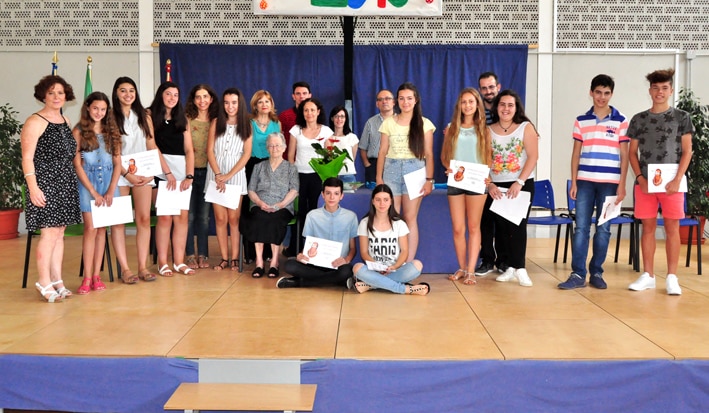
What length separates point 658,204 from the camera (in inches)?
182

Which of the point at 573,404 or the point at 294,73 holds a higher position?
the point at 294,73

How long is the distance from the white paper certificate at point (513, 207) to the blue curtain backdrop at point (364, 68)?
9.86 ft

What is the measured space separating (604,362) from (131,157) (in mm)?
3371

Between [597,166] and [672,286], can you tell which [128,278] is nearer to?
[597,166]

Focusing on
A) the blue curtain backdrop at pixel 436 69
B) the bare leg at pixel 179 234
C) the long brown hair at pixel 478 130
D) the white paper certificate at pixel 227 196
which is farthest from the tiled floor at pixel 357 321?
the blue curtain backdrop at pixel 436 69

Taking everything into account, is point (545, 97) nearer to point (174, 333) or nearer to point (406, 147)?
point (406, 147)

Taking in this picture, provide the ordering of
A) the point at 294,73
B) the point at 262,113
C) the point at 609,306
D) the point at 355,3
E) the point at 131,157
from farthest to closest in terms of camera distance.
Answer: the point at 294,73
the point at 355,3
the point at 262,113
the point at 131,157
the point at 609,306

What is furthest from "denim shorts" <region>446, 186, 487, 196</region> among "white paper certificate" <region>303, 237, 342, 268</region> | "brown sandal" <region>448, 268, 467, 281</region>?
"white paper certificate" <region>303, 237, 342, 268</region>

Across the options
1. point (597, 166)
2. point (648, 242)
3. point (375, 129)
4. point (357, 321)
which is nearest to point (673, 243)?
point (648, 242)

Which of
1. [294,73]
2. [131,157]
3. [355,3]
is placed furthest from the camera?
[294,73]

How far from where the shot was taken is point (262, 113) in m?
5.52

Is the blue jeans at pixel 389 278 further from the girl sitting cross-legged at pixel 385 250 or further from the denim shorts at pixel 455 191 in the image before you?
the denim shorts at pixel 455 191

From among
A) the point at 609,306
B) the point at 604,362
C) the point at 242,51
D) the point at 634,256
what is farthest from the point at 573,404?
the point at 242,51

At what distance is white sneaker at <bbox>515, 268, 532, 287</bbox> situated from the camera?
16.0 ft
